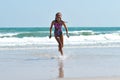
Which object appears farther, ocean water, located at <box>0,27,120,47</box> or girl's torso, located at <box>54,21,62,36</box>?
ocean water, located at <box>0,27,120,47</box>

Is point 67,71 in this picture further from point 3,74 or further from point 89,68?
point 3,74

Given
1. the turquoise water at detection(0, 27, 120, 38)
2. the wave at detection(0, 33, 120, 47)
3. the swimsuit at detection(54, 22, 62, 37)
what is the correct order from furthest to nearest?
1. the turquoise water at detection(0, 27, 120, 38)
2. the wave at detection(0, 33, 120, 47)
3. the swimsuit at detection(54, 22, 62, 37)

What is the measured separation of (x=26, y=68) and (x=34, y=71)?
75 cm

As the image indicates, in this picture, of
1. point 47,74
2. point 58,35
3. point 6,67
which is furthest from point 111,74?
Result: point 58,35

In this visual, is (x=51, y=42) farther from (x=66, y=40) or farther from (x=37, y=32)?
(x=37, y=32)

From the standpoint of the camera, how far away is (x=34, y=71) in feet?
33.0

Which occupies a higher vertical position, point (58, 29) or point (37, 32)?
point (58, 29)
